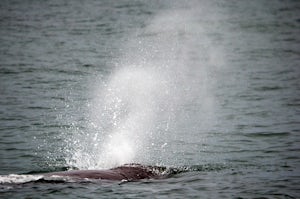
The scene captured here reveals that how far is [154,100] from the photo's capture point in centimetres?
2830

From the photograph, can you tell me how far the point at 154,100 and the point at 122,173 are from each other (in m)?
13.5

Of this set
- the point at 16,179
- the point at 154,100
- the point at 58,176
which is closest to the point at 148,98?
the point at 154,100

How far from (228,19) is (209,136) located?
30068 millimetres

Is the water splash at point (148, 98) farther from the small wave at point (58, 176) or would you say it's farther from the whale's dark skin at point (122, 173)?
the whale's dark skin at point (122, 173)

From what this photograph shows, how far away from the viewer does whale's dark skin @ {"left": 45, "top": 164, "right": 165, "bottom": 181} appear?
14.2m

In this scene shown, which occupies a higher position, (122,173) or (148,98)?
(148,98)

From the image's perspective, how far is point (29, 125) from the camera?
73.6 feet

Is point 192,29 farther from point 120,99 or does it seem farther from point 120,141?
point 120,141

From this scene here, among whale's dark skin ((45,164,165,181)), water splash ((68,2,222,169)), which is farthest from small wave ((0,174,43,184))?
water splash ((68,2,222,169))

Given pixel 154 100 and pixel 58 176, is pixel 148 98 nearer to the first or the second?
pixel 154 100

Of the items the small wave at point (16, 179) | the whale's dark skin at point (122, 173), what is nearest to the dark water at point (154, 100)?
the small wave at point (16, 179)

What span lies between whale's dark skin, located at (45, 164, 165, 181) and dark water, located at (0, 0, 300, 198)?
44 cm

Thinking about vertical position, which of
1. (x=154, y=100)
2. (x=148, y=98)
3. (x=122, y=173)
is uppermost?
(x=148, y=98)

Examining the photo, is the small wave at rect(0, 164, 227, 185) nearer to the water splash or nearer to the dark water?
the dark water
